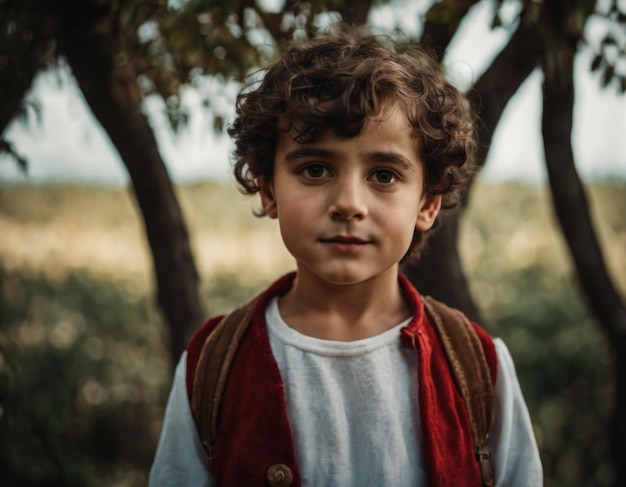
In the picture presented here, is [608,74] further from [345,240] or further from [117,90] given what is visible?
[117,90]

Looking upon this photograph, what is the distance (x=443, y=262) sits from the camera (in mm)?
2248

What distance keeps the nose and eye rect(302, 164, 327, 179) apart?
0.16 ft

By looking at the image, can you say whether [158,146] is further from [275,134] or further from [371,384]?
[371,384]

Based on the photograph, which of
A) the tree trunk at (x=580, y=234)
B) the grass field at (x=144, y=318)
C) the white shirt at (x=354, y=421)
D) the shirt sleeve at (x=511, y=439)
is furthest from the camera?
the grass field at (x=144, y=318)

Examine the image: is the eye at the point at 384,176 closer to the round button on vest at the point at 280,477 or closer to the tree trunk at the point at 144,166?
the round button on vest at the point at 280,477

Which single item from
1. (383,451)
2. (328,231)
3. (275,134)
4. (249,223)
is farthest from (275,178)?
(249,223)

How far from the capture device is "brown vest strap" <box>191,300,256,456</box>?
5.27 ft

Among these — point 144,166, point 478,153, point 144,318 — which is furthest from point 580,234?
point 144,318

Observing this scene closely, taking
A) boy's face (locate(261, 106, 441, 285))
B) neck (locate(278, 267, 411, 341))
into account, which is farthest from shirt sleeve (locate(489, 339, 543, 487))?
boy's face (locate(261, 106, 441, 285))

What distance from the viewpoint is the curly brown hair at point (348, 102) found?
1444 mm

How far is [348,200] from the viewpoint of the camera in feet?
4.62

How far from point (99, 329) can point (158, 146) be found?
2.82 meters

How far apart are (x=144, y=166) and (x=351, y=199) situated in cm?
115

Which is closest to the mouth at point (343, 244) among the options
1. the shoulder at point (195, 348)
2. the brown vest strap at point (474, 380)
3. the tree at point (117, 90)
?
the brown vest strap at point (474, 380)
